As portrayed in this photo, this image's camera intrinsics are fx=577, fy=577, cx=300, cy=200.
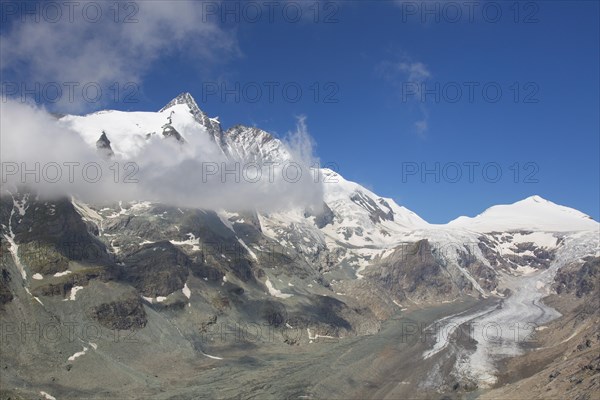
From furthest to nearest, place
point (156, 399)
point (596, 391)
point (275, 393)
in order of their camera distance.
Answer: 1. point (275, 393)
2. point (156, 399)
3. point (596, 391)

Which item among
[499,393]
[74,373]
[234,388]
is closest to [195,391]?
[234,388]

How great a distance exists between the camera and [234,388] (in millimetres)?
198625

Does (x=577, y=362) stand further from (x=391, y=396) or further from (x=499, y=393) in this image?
(x=391, y=396)

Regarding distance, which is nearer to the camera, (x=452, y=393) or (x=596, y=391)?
(x=596, y=391)

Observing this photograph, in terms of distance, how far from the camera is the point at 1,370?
7323 inches

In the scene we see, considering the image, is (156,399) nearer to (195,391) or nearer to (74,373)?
(195,391)

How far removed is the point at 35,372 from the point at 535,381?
16440 cm

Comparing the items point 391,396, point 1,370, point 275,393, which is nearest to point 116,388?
point 1,370

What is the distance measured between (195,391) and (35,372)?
5344cm

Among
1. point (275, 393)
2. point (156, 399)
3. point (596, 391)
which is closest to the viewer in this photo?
point (596, 391)

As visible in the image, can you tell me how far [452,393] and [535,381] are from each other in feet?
89.8

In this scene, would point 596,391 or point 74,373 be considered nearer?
point 596,391

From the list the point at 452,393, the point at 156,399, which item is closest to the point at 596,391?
the point at 452,393

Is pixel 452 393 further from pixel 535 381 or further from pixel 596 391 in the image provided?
pixel 596 391
